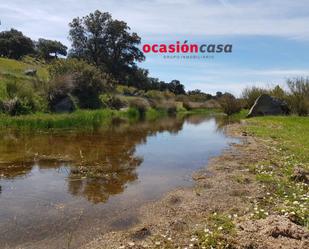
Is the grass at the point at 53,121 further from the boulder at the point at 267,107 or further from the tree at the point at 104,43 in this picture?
the tree at the point at 104,43

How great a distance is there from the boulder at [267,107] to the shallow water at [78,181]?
2224cm

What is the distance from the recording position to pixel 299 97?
3862cm

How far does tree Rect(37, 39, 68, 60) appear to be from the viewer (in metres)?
69.4

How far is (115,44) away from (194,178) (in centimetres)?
5561

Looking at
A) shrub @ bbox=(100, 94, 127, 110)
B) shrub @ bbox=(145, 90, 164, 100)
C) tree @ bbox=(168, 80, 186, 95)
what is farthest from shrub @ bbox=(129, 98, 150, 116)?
tree @ bbox=(168, 80, 186, 95)

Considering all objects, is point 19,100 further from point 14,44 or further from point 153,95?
point 14,44

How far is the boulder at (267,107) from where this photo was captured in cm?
4009

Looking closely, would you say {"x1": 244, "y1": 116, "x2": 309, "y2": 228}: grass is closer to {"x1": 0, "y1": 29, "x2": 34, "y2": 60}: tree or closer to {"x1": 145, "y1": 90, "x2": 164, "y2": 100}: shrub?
{"x1": 145, "y1": 90, "x2": 164, "y2": 100}: shrub

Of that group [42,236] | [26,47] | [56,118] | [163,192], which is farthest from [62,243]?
[26,47]

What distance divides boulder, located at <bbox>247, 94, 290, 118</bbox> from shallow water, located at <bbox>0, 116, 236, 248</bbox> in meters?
22.2

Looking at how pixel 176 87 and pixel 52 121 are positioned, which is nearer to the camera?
pixel 52 121

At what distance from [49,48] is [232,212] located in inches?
2676

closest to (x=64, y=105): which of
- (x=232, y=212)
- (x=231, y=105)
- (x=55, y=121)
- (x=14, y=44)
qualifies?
(x=55, y=121)

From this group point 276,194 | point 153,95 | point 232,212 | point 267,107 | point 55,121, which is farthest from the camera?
point 153,95
